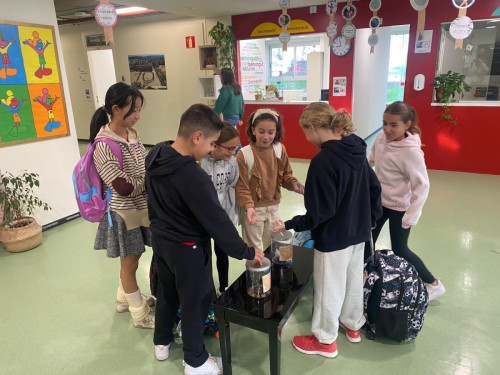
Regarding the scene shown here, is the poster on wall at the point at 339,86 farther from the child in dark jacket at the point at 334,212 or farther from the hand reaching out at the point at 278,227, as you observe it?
the hand reaching out at the point at 278,227

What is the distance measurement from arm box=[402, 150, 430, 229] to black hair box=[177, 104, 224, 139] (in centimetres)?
122

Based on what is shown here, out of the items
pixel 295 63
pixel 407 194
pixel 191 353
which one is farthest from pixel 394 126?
pixel 295 63

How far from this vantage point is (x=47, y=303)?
2.55 m

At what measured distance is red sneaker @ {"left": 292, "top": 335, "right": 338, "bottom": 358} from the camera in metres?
1.97

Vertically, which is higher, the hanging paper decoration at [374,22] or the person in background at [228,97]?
the hanging paper decoration at [374,22]

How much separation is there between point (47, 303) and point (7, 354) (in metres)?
0.49

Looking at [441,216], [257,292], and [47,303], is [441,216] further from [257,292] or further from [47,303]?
[47,303]

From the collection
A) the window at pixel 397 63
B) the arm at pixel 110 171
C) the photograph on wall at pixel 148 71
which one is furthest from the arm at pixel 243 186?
the window at pixel 397 63

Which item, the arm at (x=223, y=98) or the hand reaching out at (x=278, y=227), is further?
the arm at (x=223, y=98)

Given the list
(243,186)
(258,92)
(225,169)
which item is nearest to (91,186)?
(225,169)

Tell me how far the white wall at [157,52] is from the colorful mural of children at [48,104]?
324cm

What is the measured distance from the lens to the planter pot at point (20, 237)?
3.23m

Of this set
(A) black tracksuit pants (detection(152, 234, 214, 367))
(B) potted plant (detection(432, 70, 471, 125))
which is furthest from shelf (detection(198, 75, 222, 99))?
(A) black tracksuit pants (detection(152, 234, 214, 367))

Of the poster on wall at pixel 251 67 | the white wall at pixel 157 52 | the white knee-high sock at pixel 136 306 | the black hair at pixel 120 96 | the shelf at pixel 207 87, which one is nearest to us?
the black hair at pixel 120 96
